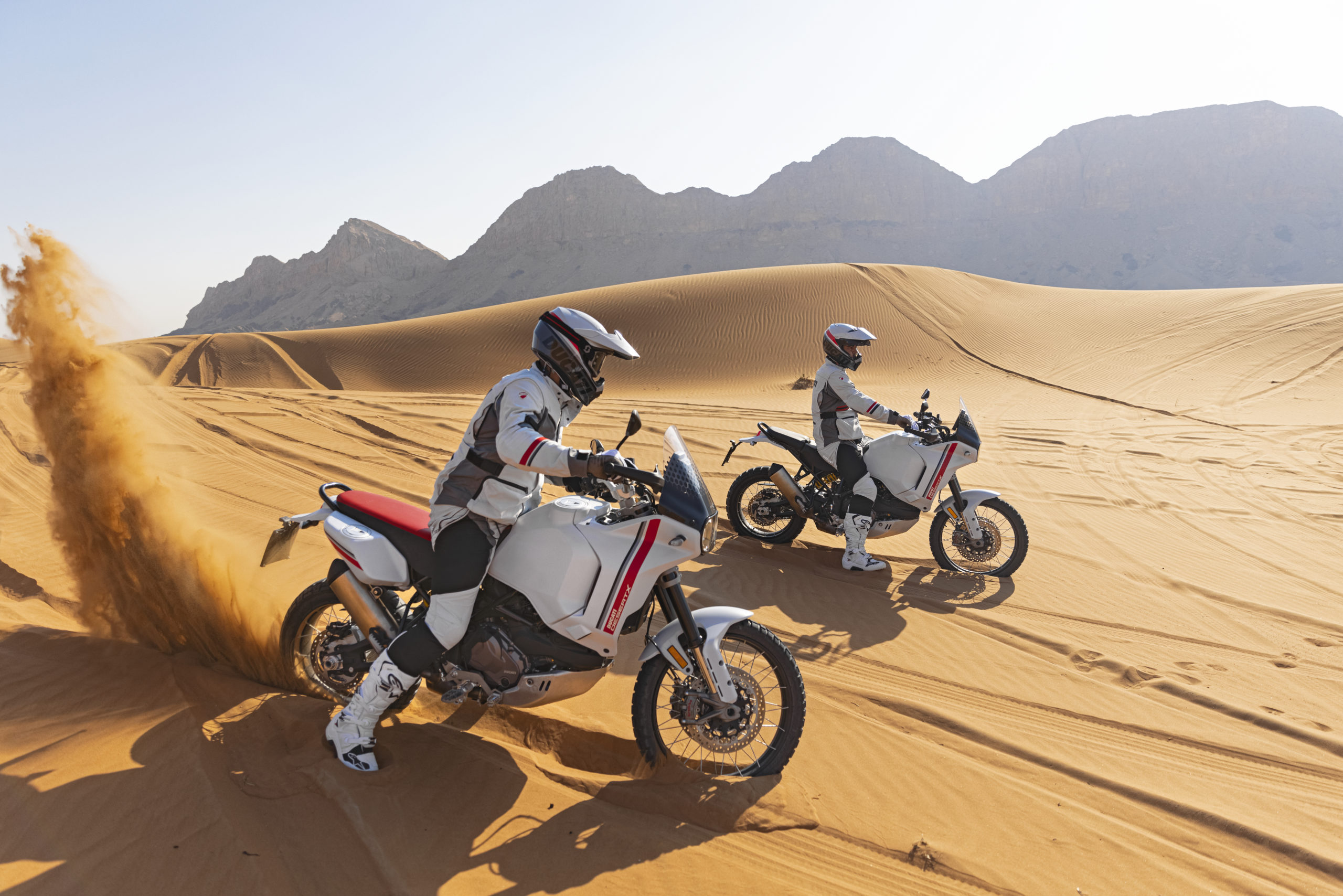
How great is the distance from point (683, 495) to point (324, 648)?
2.21 metres

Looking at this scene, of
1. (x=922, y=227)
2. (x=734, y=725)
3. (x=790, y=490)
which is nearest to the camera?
(x=734, y=725)

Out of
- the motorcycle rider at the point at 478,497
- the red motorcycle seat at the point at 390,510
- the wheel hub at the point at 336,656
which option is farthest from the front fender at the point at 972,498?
the wheel hub at the point at 336,656

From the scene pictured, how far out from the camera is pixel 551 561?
10.9 ft

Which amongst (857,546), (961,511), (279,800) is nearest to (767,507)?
(857,546)

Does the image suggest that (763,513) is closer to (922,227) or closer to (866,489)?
(866,489)

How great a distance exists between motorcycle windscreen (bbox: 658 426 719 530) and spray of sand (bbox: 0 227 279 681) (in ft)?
8.57

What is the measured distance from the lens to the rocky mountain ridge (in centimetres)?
8719

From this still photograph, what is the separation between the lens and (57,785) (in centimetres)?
310

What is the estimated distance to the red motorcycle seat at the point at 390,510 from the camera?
3598 mm

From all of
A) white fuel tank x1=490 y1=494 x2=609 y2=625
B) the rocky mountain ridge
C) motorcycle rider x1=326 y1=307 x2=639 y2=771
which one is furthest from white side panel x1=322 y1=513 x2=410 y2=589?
the rocky mountain ridge

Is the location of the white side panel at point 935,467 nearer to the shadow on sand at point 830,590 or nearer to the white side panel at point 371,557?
the shadow on sand at point 830,590

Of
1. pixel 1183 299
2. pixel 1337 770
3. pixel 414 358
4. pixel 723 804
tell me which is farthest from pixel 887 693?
pixel 1183 299

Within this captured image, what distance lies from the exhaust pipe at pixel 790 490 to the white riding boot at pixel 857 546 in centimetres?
44

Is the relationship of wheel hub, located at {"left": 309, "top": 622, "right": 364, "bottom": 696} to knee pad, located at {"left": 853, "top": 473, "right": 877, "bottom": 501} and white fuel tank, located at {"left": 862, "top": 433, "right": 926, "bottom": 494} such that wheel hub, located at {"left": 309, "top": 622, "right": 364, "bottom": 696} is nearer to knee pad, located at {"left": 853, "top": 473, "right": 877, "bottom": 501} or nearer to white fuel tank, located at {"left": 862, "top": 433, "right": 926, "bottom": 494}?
knee pad, located at {"left": 853, "top": 473, "right": 877, "bottom": 501}
